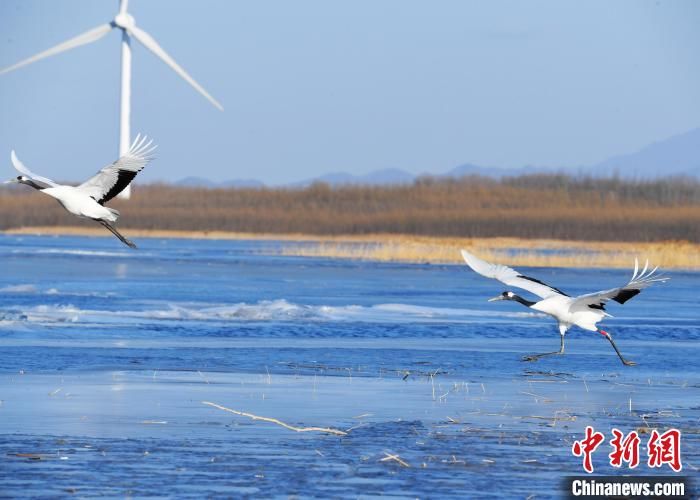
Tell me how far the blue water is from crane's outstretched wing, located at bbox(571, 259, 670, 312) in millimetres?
756

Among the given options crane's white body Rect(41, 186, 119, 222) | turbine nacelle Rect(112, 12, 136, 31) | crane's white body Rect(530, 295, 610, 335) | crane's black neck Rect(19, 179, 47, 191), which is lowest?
crane's white body Rect(530, 295, 610, 335)

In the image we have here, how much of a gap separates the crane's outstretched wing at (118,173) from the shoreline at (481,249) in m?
27.4

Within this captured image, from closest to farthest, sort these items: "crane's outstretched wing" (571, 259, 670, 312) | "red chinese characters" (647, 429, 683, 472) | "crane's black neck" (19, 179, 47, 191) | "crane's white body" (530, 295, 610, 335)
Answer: "red chinese characters" (647, 429, 683, 472)
"crane's outstretched wing" (571, 259, 670, 312)
"crane's black neck" (19, 179, 47, 191)
"crane's white body" (530, 295, 610, 335)

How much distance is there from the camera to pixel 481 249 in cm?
4978

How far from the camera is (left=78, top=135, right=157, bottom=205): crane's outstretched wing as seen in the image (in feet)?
47.9

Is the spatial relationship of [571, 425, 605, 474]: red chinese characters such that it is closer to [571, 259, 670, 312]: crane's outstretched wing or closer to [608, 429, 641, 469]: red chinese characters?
[608, 429, 641, 469]: red chinese characters

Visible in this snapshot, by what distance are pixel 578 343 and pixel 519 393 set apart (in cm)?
660

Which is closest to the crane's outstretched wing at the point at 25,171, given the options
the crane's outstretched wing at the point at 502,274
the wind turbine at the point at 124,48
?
the crane's outstretched wing at the point at 502,274

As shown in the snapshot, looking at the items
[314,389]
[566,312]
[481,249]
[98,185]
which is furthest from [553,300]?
[481,249]

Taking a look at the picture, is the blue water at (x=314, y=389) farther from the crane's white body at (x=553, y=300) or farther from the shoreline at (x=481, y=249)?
the shoreline at (x=481, y=249)

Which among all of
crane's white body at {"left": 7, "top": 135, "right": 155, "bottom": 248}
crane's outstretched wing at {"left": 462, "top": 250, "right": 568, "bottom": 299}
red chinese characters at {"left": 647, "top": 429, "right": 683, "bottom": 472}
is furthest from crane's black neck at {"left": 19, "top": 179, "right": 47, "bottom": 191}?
red chinese characters at {"left": 647, "top": 429, "right": 683, "bottom": 472}

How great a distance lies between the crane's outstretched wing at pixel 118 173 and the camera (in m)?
14.6

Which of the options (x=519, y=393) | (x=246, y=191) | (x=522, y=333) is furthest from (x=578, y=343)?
(x=246, y=191)

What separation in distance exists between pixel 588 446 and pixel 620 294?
425 cm
